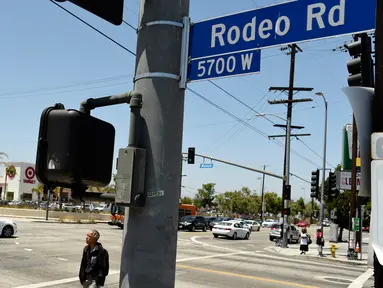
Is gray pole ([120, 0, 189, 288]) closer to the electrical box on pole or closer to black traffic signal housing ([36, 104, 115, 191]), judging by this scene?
the electrical box on pole

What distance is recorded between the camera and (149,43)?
9.35 feet

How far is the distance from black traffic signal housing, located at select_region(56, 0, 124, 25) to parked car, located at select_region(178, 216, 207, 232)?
3965cm

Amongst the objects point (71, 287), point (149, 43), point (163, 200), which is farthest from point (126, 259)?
point (71, 287)

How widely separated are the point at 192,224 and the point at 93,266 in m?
35.9

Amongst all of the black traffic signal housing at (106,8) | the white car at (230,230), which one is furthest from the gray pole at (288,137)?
the black traffic signal housing at (106,8)

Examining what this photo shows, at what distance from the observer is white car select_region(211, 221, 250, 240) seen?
35.3 metres

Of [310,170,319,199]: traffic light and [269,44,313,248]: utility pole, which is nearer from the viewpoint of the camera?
[310,170,319,199]: traffic light

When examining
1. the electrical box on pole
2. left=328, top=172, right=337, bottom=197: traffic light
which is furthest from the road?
left=328, top=172, right=337, bottom=197: traffic light

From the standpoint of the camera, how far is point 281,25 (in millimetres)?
2928

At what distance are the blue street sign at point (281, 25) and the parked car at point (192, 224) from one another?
39.6 meters

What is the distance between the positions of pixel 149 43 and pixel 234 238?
34245 mm

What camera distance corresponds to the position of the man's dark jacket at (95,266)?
7.30 meters

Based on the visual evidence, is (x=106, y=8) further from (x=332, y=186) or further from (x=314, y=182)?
(x=314, y=182)

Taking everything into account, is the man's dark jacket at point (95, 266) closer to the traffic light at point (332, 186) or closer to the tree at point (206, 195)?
the traffic light at point (332, 186)
